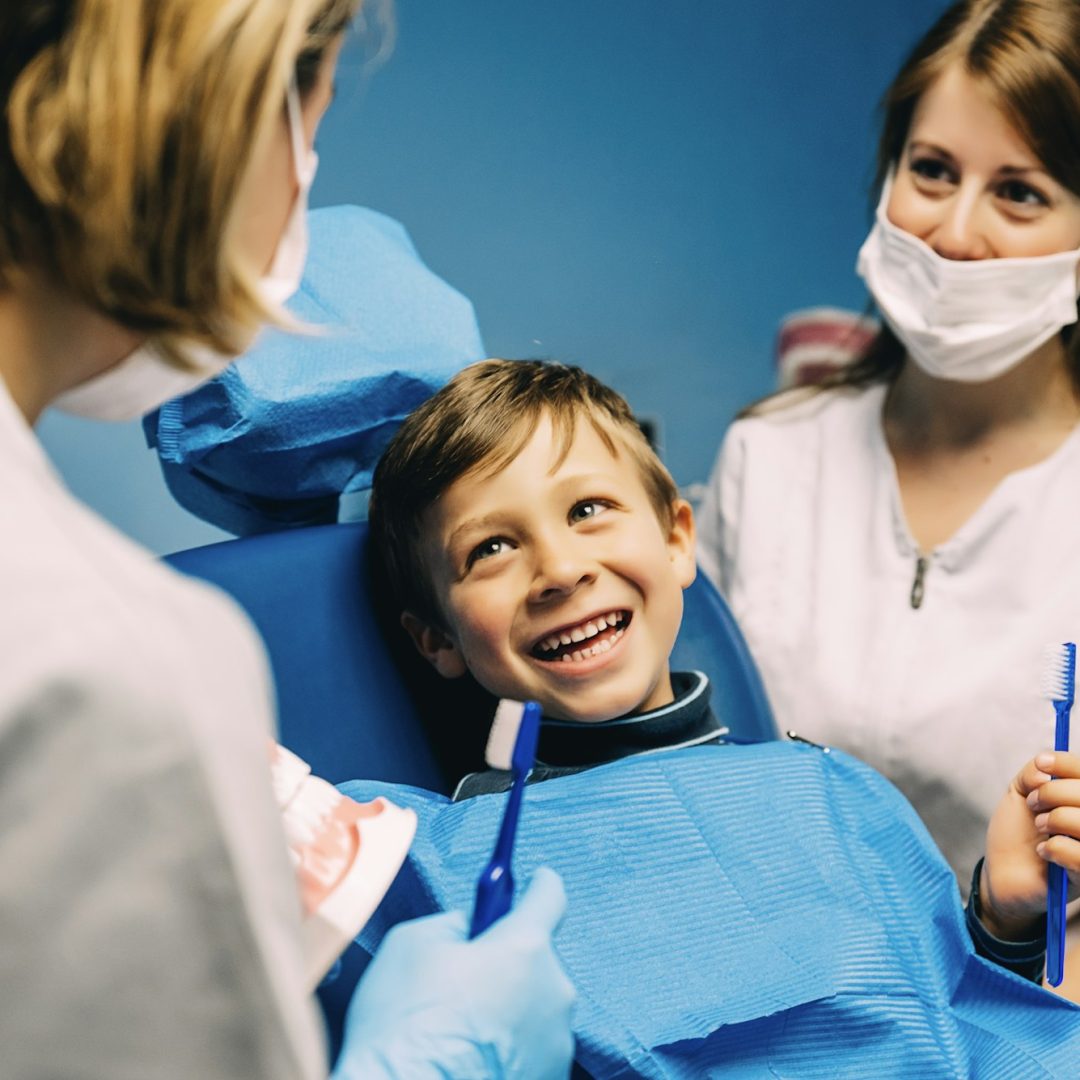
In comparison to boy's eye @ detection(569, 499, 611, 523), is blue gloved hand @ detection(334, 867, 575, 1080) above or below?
below

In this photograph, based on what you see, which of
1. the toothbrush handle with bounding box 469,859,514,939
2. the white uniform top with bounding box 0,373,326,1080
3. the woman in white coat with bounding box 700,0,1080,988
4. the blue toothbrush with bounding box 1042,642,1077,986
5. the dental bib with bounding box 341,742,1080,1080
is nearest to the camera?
the white uniform top with bounding box 0,373,326,1080

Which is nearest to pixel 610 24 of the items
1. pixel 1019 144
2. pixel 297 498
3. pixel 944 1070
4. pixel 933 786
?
pixel 1019 144

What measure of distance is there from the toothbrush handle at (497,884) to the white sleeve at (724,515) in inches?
39.9

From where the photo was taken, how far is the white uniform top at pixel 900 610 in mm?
1638

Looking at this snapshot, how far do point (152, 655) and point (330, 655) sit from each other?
824mm

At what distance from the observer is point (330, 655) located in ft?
4.68

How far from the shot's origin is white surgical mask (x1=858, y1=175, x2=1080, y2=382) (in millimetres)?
A: 1649

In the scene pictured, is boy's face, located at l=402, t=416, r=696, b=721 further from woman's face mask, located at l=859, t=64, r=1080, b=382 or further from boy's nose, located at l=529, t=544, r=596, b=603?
woman's face mask, located at l=859, t=64, r=1080, b=382

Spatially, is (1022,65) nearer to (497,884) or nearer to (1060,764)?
(1060,764)

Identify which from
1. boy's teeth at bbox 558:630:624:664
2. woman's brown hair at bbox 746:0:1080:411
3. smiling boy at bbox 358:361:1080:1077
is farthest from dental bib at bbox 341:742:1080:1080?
woman's brown hair at bbox 746:0:1080:411

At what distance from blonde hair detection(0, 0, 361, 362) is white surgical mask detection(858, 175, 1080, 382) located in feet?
3.62

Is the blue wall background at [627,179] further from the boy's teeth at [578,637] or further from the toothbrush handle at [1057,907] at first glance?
the toothbrush handle at [1057,907]

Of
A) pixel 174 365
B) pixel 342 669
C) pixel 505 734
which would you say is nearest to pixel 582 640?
pixel 342 669

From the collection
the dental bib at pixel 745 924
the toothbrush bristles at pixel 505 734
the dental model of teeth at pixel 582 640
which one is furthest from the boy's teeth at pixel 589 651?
the toothbrush bristles at pixel 505 734
